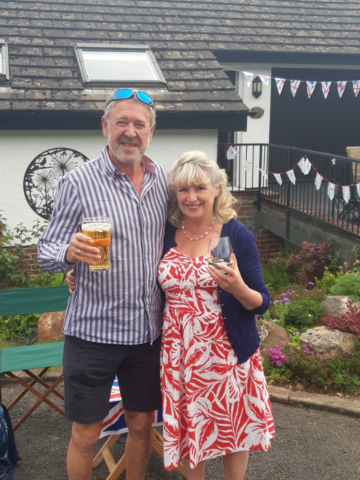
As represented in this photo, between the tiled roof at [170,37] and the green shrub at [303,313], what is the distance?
11.7 feet

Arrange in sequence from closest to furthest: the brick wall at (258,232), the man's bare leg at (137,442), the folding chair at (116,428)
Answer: the man's bare leg at (137,442) < the folding chair at (116,428) < the brick wall at (258,232)

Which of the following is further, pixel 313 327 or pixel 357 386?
pixel 313 327

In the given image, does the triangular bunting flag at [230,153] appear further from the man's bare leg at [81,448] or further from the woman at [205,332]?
the man's bare leg at [81,448]

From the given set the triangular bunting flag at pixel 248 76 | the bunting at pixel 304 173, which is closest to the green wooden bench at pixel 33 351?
the bunting at pixel 304 173

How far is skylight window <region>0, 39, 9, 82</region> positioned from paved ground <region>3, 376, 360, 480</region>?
4.98 metres

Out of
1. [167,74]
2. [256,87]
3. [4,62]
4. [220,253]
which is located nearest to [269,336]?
[220,253]

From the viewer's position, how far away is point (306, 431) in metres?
3.66

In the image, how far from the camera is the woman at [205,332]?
251cm

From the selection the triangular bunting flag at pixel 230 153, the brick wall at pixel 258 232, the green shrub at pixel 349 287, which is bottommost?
the green shrub at pixel 349 287

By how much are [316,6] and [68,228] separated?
10955mm

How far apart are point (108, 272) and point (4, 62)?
617 cm

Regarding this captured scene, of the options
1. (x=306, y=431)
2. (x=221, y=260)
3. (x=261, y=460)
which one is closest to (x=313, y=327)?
(x=306, y=431)

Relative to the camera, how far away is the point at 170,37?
917cm

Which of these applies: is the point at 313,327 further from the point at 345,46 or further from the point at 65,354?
the point at 345,46
